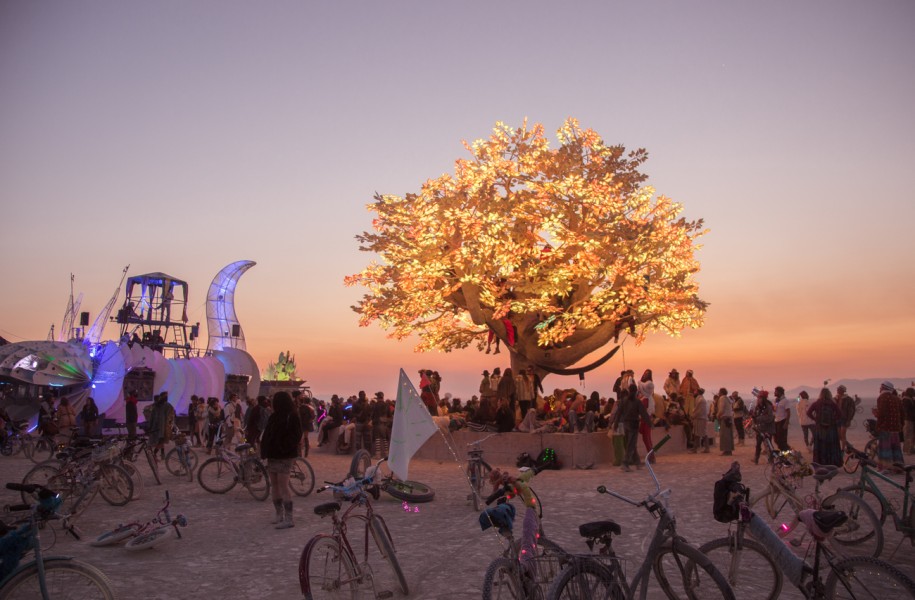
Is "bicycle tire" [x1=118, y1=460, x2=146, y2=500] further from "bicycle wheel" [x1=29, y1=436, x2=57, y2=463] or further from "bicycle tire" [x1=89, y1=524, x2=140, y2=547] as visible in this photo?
"bicycle wheel" [x1=29, y1=436, x2=57, y2=463]

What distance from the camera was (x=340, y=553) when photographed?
5.86m

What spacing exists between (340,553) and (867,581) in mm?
4116

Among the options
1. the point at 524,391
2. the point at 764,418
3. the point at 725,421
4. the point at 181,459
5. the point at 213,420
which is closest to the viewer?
the point at 181,459

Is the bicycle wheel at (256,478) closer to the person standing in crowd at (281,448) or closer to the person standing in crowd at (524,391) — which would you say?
the person standing in crowd at (281,448)

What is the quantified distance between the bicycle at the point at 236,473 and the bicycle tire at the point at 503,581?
340 inches

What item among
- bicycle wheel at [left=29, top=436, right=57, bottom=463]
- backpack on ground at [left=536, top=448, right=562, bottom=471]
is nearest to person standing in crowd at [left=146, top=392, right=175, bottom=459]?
bicycle wheel at [left=29, top=436, right=57, bottom=463]

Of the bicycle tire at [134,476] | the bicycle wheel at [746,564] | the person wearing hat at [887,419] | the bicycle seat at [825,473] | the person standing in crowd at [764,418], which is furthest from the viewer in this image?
the person standing in crowd at [764,418]

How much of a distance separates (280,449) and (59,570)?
17.0 ft

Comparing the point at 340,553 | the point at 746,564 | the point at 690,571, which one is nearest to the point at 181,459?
the point at 340,553

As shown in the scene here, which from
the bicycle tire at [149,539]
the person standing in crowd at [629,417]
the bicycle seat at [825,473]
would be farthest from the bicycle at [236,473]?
the bicycle seat at [825,473]

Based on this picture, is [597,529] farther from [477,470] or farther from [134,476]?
[134,476]

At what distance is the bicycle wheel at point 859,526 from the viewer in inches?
298

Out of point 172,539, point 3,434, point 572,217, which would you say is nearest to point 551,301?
point 572,217

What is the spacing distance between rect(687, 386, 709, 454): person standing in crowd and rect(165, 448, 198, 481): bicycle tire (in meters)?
14.1
